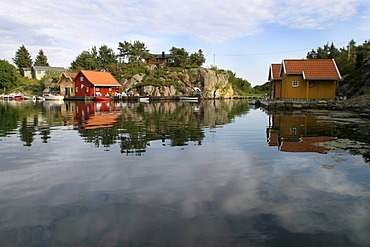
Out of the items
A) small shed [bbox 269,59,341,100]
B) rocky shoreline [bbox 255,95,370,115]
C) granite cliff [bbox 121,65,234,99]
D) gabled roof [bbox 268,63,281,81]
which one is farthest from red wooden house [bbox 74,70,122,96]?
small shed [bbox 269,59,341,100]

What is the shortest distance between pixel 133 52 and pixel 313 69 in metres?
74.2

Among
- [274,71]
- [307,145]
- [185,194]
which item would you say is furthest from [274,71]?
[185,194]

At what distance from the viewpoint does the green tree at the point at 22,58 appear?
4449 inches

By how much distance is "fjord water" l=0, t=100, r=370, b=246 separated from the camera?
478 centimetres

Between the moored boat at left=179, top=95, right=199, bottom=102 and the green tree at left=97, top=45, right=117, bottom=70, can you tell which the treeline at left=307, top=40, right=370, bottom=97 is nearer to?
the moored boat at left=179, top=95, right=199, bottom=102

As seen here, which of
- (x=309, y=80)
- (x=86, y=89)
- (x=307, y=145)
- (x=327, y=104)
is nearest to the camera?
(x=307, y=145)

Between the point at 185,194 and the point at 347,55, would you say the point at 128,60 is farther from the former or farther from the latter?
the point at 185,194

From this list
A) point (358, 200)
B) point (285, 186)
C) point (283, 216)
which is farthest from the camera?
point (285, 186)

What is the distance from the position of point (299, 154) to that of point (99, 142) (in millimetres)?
8105

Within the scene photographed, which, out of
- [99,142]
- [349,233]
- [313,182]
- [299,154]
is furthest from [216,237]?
[99,142]

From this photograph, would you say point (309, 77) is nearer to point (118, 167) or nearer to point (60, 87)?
point (118, 167)

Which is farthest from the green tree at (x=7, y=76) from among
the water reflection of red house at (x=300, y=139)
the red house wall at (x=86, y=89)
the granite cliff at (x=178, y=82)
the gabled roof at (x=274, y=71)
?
the water reflection of red house at (x=300, y=139)

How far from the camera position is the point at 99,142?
43.0 feet

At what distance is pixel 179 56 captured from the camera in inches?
3834
